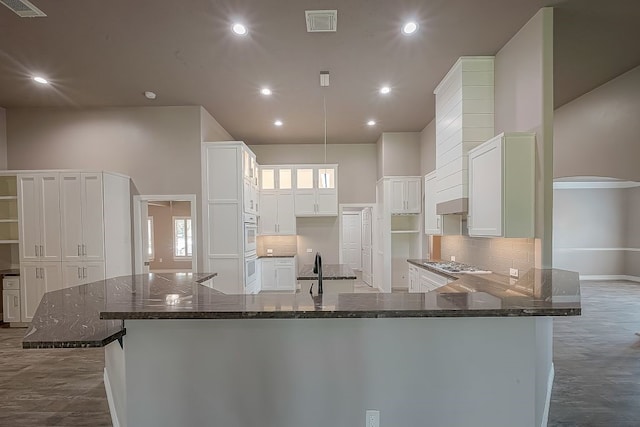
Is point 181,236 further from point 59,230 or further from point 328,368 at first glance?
point 328,368

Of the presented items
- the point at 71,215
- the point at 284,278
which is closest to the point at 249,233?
the point at 284,278

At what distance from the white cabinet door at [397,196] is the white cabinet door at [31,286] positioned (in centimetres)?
623

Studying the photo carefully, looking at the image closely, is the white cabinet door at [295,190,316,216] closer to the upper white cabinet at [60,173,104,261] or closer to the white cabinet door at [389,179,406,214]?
the white cabinet door at [389,179,406,214]

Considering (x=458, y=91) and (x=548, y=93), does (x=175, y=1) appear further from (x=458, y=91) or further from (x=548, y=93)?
(x=548, y=93)

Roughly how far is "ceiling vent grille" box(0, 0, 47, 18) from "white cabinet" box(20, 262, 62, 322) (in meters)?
3.36

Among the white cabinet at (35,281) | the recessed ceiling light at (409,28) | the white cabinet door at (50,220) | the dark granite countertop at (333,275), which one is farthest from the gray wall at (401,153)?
the white cabinet at (35,281)

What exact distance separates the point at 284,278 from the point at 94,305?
4793mm

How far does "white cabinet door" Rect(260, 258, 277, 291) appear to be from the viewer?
6719 mm

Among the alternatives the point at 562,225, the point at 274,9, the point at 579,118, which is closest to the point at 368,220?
the point at 579,118

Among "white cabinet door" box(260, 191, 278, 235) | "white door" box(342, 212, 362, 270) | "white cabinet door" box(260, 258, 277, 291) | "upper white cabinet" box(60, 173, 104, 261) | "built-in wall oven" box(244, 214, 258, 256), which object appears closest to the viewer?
"upper white cabinet" box(60, 173, 104, 261)

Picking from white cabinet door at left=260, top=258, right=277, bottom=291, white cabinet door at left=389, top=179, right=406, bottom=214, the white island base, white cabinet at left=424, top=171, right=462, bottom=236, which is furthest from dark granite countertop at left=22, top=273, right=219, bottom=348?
white cabinet door at left=389, top=179, right=406, bottom=214

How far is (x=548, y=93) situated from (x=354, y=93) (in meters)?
2.50

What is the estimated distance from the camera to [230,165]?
5.21m

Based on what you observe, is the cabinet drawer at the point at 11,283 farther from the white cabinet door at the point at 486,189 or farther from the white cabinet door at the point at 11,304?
the white cabinet door at the point at 486,189
